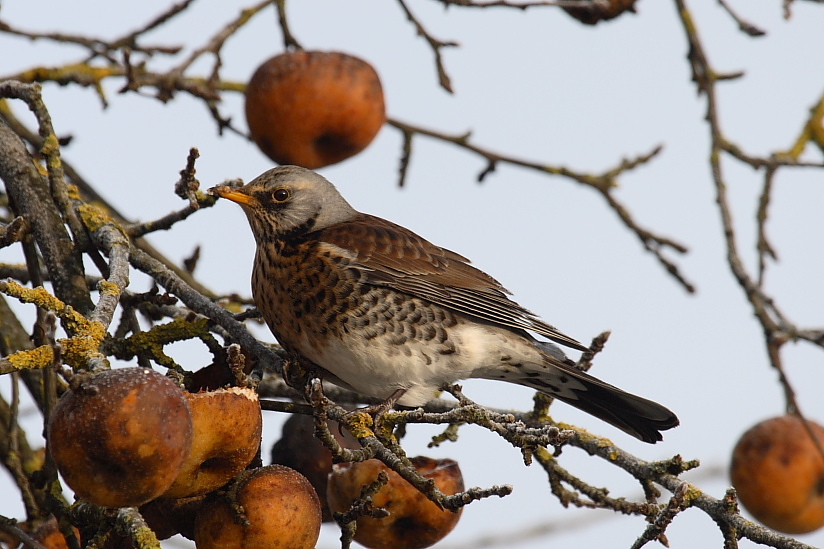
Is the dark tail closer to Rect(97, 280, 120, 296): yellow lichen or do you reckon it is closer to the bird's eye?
the bird's eye

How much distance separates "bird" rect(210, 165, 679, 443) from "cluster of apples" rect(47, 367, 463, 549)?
0.46 meters

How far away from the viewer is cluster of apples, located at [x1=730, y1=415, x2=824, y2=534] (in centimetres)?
411

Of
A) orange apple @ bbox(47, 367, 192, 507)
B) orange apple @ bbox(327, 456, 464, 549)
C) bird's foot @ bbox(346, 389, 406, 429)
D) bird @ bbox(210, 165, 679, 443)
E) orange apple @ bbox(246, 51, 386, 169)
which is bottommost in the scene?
orange apple @ bbox(47, 367, 192, 507)

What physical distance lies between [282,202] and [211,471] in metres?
2.12

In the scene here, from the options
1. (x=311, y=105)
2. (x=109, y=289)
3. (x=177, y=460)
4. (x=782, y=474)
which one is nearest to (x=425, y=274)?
(x=311, y=105)

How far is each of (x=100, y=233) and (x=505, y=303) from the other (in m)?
1.74

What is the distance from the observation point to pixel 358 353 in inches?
147

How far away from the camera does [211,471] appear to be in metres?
2.31

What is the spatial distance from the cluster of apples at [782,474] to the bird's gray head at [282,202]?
2.00 m

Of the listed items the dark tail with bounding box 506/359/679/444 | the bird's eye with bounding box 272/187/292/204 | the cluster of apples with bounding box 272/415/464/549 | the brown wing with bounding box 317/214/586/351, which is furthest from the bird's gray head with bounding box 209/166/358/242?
the cluster of apples with bounding box 272/415/464/549

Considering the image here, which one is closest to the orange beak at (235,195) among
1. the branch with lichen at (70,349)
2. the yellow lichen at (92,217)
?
the yellow lichen at (92,217)

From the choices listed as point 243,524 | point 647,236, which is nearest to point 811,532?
point 647,236

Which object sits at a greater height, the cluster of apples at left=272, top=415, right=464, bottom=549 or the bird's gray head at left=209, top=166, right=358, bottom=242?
the bird's gray head at left=209, top=166, right=358, bottom=242

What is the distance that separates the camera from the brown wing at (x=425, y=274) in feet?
13.3
